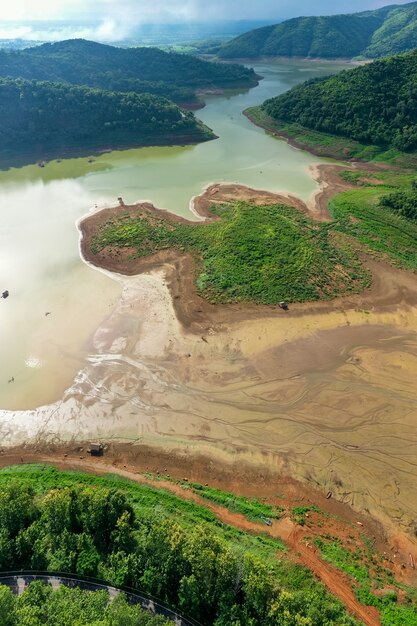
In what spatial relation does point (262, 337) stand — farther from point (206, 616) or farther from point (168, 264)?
point (206, 616)

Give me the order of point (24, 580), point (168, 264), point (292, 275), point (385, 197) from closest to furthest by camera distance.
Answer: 1. point (24, 580)
2. point (292, 275)
3. point (168, 264)
4. point (385, 197)

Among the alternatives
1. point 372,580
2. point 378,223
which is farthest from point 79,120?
point 372,580

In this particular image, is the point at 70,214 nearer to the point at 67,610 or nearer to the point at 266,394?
the point at 266,394

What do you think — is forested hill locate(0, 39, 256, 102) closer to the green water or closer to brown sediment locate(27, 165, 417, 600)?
the green water

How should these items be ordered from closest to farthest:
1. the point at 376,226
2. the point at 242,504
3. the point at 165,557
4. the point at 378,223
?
the point at 165,557 < the point at 242,504 < the point at 376,226 < the point at 378,223

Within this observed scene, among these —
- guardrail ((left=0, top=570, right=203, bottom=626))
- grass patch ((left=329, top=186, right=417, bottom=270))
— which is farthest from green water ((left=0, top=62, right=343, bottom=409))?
guardrail ((left=0, top=570, right=203, bottom=626))

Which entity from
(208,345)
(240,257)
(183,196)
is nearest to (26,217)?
(183,196)

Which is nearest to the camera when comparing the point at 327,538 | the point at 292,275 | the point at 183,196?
the point at 327,538
